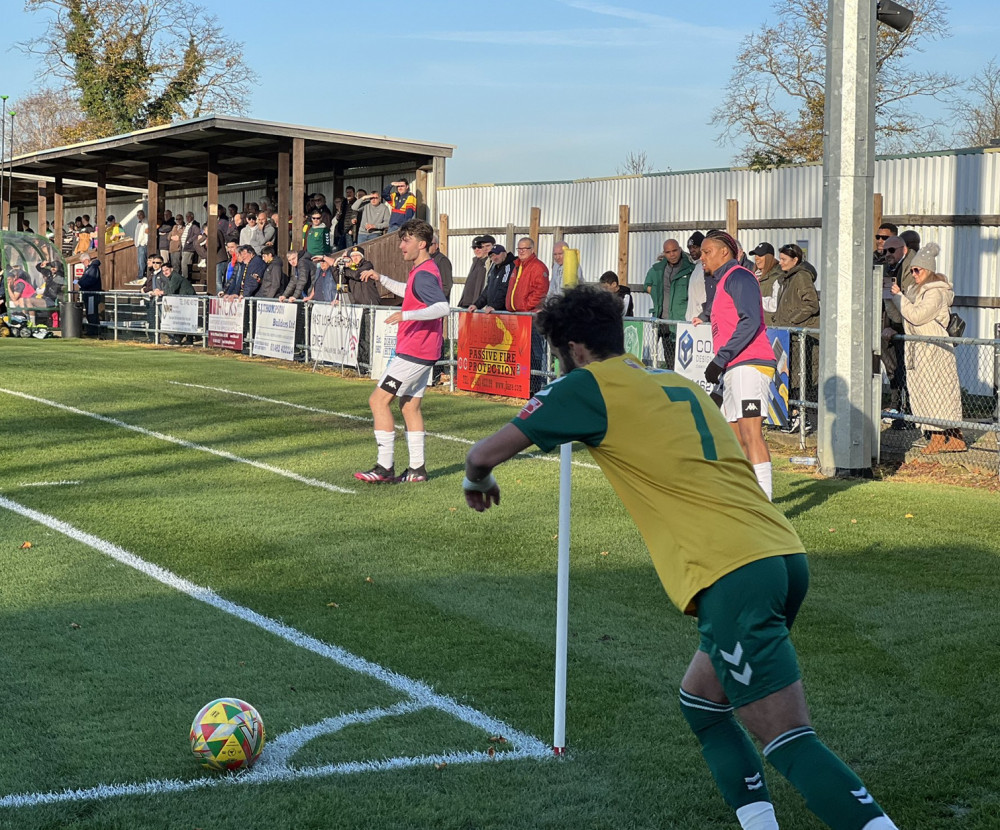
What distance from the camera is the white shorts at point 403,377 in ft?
35.8

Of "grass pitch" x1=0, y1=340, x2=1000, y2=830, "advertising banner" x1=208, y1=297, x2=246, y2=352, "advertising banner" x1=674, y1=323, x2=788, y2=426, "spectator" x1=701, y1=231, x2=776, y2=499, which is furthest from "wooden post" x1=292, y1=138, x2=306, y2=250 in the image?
"spectator" x1=701, y1=231, x2=776, y2=499

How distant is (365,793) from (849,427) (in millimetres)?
8341

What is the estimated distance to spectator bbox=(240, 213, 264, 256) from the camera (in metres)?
28.3

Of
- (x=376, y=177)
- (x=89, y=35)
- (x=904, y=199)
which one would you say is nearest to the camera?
(x=904, y=199)

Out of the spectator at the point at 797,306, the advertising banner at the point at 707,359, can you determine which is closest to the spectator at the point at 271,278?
the advertising banner at the point at 707,359

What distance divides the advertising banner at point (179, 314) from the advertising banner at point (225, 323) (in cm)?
80

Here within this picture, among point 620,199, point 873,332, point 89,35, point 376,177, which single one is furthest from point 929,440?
point 89,35

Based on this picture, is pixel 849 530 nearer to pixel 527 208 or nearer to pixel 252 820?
pixel 252 820

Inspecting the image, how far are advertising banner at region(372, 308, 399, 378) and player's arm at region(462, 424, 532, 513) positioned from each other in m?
15.5

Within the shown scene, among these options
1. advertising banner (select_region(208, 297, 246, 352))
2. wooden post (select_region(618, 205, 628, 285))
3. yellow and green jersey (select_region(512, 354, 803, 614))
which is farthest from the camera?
advertising banner (select_region(208, 297, 246, 352))

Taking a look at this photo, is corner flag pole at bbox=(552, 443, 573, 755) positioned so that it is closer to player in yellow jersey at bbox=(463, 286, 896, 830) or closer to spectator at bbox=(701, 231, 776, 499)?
player in yellow jersey at bbox=(463, 286, 896, 830)

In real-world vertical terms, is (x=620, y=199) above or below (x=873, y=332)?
above

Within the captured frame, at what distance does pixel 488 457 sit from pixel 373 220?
23.8 meters

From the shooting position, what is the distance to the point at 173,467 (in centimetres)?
1180
